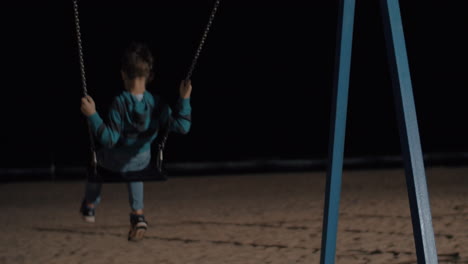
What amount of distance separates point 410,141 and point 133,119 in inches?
54.2

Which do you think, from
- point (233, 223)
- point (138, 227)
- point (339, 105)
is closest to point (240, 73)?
point (233, 223)

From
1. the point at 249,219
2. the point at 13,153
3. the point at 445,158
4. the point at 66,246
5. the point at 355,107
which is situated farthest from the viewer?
the point at 355,107

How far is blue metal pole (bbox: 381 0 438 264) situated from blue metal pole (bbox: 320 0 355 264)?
1.11 feet

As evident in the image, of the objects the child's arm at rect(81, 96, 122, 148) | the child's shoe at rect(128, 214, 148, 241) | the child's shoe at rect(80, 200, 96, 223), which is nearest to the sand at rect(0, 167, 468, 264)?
the child's shoe at rect(128, 214, 148, 241)

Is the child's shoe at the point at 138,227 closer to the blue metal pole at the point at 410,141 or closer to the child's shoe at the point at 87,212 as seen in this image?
the child's shoe at the point at 87,212

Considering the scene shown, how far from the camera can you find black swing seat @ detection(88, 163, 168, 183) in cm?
346

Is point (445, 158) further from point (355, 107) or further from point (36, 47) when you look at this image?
point (36, 47)

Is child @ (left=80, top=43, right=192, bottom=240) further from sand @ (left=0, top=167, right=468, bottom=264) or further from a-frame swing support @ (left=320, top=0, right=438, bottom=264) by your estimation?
sand @ (left=0, top=167, right=468, bottom=264)

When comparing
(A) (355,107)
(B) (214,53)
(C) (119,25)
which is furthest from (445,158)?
(C) (119,25)

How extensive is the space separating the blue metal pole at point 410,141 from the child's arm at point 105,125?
1403mm

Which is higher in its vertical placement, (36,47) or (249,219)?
(36,47)

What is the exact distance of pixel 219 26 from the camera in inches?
680

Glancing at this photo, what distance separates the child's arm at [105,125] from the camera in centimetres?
342

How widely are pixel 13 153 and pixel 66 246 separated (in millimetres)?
9632
